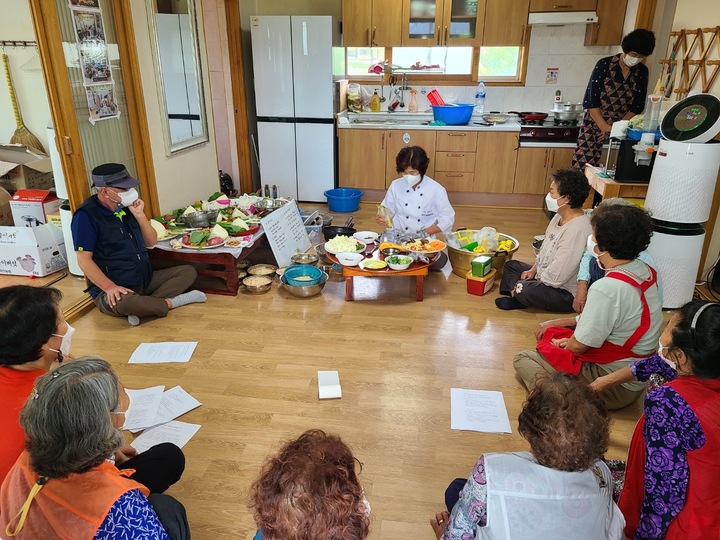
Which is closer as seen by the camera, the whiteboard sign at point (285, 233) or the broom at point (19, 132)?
the whiteboard sign at point (285, 233)

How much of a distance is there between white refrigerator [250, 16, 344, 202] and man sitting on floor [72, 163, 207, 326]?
267 cm

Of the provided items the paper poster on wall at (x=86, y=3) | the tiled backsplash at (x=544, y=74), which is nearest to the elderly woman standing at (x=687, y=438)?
the paper poster on wall at (x=86, y=3)

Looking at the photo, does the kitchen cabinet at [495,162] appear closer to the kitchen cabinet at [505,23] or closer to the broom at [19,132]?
the kitchen cabinet at [505,23]

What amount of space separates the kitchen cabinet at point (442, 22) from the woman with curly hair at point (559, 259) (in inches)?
121

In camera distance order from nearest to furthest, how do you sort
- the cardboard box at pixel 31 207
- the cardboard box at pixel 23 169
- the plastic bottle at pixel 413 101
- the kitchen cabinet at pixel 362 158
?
1. the cardboard box at pixel 31 207
2. the cardboard box at pixel 23 169
3. the kitchen cabinet at pixel 362 158
4. the plastic bottle at pixel 413 101

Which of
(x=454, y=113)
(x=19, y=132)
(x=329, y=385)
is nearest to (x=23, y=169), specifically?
(x=19, y=132)

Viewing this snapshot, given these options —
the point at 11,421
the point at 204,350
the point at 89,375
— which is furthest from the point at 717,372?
the point at 204,350

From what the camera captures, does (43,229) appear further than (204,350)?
Yes

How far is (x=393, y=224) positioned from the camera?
13.6 ft

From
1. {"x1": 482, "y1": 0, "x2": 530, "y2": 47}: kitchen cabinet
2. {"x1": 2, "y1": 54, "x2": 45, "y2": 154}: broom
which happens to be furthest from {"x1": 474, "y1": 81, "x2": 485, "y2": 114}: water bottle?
{"x1": 2, "y1": 54, "x2": 45, "y2": 154}: broom

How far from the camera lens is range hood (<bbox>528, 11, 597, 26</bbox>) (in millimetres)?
5234

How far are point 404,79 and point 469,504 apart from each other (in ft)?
17.7

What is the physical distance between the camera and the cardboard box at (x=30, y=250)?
382 centimetres

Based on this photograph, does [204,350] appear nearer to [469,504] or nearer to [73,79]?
[73,79]
